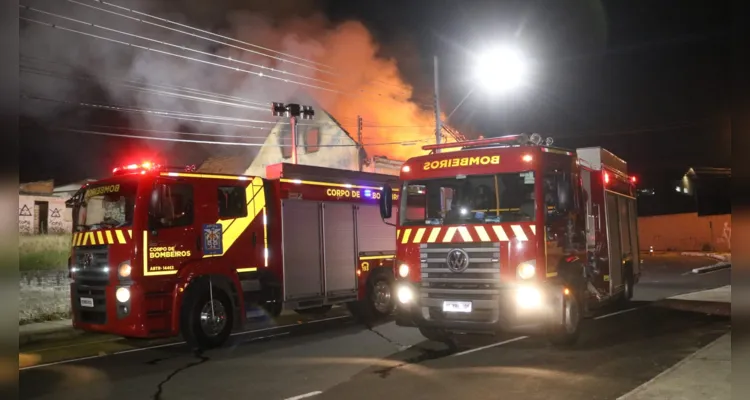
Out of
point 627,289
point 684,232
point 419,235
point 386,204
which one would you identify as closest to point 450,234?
point 419,235

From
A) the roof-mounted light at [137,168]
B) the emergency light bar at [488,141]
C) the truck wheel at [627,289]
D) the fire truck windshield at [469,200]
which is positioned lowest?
the truck wheel at [627,289]

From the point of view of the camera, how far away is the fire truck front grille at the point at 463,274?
308 inches

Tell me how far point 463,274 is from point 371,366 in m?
1.70

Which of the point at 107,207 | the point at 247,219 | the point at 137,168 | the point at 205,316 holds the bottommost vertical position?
the point at 205,316

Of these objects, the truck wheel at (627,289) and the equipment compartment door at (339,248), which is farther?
the truck wheel at (627,289)

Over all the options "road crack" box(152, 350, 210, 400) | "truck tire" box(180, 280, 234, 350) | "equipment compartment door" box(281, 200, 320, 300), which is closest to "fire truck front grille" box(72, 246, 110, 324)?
"truck tire" box(180, 280, 234, 350)

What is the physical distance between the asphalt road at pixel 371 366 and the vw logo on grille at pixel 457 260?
122cm

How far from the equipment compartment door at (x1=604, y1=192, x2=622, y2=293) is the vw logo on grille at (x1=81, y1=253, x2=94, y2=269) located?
8800mm

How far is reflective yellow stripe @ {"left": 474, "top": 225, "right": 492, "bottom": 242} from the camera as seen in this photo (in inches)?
312

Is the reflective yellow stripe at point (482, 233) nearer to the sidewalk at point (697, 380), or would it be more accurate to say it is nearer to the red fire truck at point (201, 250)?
the sidewalk at point (697, 380)

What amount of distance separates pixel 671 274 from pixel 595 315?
13.5 meters

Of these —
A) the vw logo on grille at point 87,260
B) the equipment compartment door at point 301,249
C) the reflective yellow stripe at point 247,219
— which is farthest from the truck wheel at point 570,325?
the vw logo on grille at point 87,260

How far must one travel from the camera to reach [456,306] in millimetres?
7938

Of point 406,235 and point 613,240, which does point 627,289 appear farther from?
point 406,235
